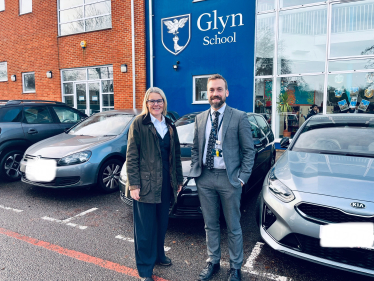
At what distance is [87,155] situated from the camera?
482cm

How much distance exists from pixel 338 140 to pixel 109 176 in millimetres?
3746

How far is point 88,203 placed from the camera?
4.79m

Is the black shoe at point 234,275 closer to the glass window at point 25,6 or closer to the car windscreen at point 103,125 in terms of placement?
the car windscreen at point 103,125

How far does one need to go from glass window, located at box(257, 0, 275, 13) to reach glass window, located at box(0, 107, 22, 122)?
750 centimetres

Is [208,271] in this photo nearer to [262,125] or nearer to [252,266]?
[252,266]

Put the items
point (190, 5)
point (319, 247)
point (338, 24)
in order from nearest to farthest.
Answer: point (319, 247), point (338, 24), point (190, 5)

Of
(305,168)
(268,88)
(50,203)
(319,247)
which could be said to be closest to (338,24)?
(268,88)

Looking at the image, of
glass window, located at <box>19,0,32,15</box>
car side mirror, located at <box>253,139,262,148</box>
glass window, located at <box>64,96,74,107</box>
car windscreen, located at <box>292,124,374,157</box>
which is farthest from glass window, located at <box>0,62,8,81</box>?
car windscreen, located at <box>292,124,374,157</box>

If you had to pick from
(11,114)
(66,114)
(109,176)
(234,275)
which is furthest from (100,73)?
(234,275)

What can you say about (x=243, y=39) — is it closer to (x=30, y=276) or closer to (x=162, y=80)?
(x=162, y=80)

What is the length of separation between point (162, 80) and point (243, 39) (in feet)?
11.0

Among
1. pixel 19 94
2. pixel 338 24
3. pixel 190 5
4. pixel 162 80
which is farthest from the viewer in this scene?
pixel 19 94

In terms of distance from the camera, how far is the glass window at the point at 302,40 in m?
8.55

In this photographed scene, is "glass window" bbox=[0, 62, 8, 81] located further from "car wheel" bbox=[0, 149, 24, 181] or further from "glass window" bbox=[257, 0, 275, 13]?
"glass window" bbox=[257, 0, 275, 13]
